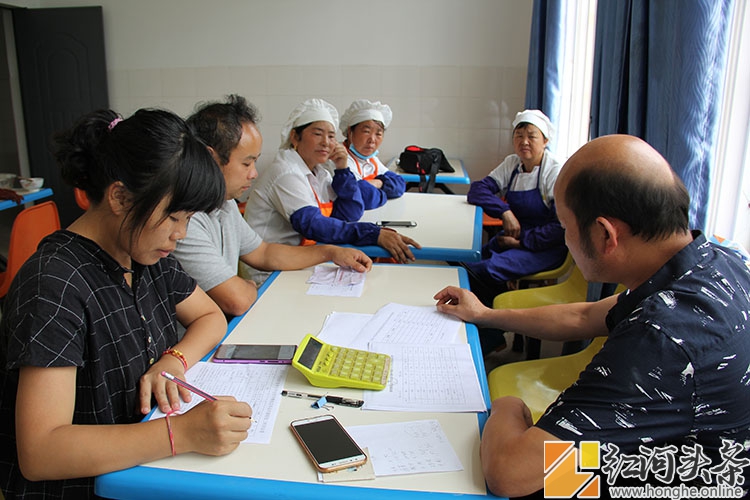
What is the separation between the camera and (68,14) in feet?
17.2

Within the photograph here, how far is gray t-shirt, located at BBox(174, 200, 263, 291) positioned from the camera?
1810mm

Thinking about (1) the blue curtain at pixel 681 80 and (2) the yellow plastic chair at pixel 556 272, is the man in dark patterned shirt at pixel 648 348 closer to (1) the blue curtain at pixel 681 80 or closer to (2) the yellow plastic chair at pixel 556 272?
(1) the blue curtain at pixel 681 80

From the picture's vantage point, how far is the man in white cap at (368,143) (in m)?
3.72

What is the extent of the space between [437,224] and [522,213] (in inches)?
31.6

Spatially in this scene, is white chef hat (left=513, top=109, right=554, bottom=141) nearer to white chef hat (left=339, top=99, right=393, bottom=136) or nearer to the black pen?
white chef hat (left=339, top=99, right=393, bottom=136)

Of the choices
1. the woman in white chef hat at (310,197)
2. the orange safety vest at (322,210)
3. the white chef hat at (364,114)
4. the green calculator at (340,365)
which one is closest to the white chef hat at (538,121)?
the white chef hat at (364,114)

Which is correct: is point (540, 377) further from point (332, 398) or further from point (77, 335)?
point (77, 335)

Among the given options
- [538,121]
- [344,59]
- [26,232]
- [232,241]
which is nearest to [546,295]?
[538,121]

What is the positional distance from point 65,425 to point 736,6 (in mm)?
1965

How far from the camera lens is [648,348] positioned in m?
0.91

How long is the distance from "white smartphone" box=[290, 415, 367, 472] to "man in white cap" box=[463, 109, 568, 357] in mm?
1917

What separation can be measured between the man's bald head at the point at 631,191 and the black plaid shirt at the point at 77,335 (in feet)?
3.06

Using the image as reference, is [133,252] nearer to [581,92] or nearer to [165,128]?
[165,128]

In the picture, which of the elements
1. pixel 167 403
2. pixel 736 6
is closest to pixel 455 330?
pixel 167 403
